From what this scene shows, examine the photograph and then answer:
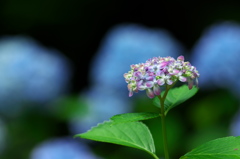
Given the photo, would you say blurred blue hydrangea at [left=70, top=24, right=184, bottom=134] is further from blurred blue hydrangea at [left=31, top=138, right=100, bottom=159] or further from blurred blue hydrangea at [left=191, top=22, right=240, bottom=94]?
blurred blue hydrangea at [left=31, top=138, right=100, bottom=159]

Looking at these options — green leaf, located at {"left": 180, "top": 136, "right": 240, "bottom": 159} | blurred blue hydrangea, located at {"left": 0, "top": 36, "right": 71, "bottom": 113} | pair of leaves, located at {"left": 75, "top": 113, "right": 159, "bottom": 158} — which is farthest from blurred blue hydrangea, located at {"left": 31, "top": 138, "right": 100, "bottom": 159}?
green leaf, located at {"left": 180, "top": 136, "right": 240, "bottom": 159}

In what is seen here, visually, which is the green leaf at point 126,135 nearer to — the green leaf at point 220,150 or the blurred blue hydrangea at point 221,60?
the green leaf at point 220,150

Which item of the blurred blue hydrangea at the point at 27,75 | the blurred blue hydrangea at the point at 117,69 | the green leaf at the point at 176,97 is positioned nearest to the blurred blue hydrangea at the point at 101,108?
the blurred blue hydrangea at the point at 117,69

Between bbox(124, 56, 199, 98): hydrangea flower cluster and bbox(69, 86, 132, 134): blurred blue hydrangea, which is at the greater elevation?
bbox(124, 56, 199, 98): hydrangea flower cluster

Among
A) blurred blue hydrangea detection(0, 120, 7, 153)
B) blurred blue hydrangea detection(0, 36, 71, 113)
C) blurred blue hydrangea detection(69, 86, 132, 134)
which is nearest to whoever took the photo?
blurred blue hydrangea detection(0, 120, 7, 153)

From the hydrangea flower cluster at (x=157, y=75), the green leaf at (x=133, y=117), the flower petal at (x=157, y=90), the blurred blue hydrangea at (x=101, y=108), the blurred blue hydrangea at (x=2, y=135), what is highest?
the hydrangea flower cluster at (x=157, y=75)

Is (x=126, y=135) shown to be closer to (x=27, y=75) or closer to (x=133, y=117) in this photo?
(x=133, y=117)
